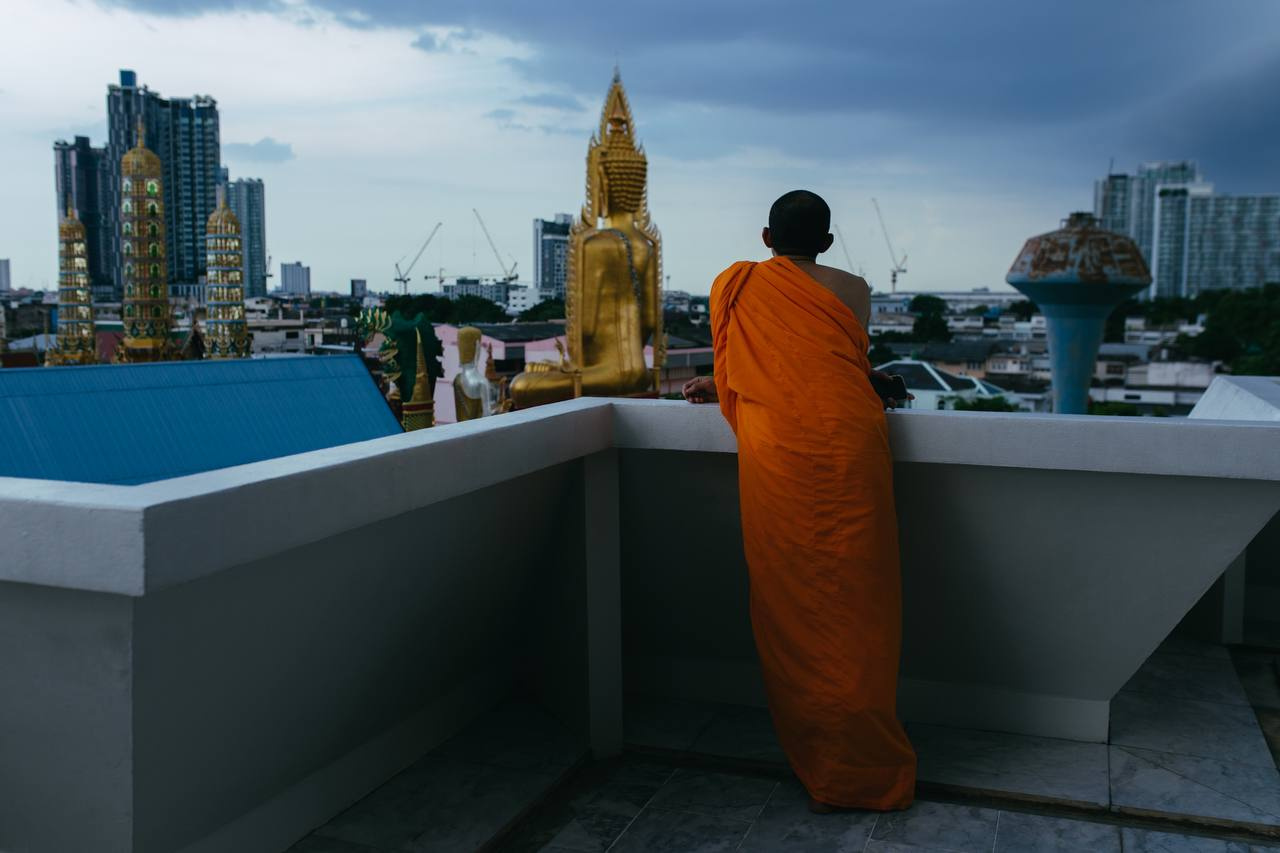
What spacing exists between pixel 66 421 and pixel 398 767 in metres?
3.80

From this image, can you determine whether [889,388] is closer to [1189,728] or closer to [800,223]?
[800,223]

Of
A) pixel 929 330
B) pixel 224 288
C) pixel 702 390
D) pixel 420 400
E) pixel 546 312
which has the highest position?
pixel 224 288

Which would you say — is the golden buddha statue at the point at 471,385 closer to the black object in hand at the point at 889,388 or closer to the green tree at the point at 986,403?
the black object in hand at the point at 889,388

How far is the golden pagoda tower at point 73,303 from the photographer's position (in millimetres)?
29734

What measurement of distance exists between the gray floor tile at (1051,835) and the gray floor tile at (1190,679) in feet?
3.47

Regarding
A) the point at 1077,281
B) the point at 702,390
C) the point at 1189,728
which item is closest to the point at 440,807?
the point at 702,390

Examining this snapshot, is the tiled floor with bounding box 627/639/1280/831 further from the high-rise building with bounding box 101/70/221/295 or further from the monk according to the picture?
the high-rise building with bounding box 101/70/221/295

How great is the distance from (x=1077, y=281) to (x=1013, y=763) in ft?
29.0

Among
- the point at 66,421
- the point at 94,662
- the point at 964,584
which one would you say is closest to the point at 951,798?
the point at 964,584

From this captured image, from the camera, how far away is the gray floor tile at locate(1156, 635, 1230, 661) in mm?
4355

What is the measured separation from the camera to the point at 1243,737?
3.55m

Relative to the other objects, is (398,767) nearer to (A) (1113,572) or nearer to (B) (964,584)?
(B) (964,584)

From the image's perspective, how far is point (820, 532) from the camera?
9.59 ft

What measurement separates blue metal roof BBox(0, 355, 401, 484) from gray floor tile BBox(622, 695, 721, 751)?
10.6 ft
